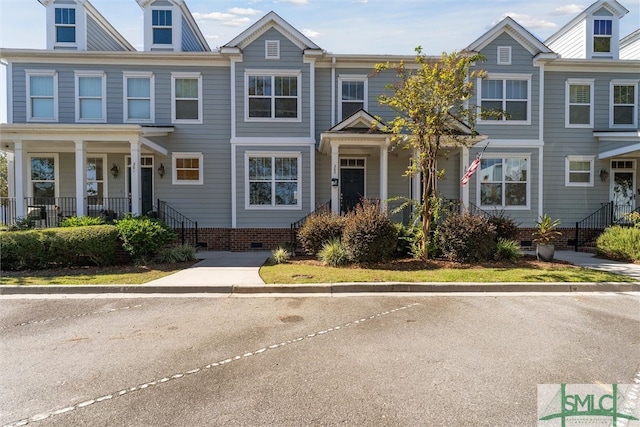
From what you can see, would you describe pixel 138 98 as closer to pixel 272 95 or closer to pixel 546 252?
pixel 272 95

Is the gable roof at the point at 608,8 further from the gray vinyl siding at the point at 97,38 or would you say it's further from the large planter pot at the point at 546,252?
the gray vinyl siding at the point at 97,38

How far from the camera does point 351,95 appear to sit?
581 inches

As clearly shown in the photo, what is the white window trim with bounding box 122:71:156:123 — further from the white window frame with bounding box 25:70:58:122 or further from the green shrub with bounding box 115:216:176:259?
the green shrub with bounding box 115:216:176:259

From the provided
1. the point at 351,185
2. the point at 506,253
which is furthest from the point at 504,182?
the point at 351,185

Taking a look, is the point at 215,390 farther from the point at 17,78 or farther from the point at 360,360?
the point at 17,78

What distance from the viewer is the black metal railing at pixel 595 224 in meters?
15.0

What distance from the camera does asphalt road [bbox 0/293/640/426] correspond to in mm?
3248

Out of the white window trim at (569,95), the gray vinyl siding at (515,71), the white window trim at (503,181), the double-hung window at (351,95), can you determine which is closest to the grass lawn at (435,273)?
the white window trim at (503,181)

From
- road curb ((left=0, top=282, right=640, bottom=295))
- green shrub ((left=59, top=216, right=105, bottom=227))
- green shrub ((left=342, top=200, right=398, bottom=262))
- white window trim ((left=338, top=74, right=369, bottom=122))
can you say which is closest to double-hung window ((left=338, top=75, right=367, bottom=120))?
white window trim ((left=338, top=74, right=369, bottom=122))

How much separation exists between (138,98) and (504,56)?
14682 mm

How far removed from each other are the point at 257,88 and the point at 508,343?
493 inches

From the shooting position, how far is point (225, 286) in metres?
7.81

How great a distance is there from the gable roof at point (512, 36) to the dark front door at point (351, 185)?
6.53 metres

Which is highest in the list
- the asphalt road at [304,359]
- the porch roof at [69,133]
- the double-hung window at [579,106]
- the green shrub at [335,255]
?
the double-hung window at [579,106]
